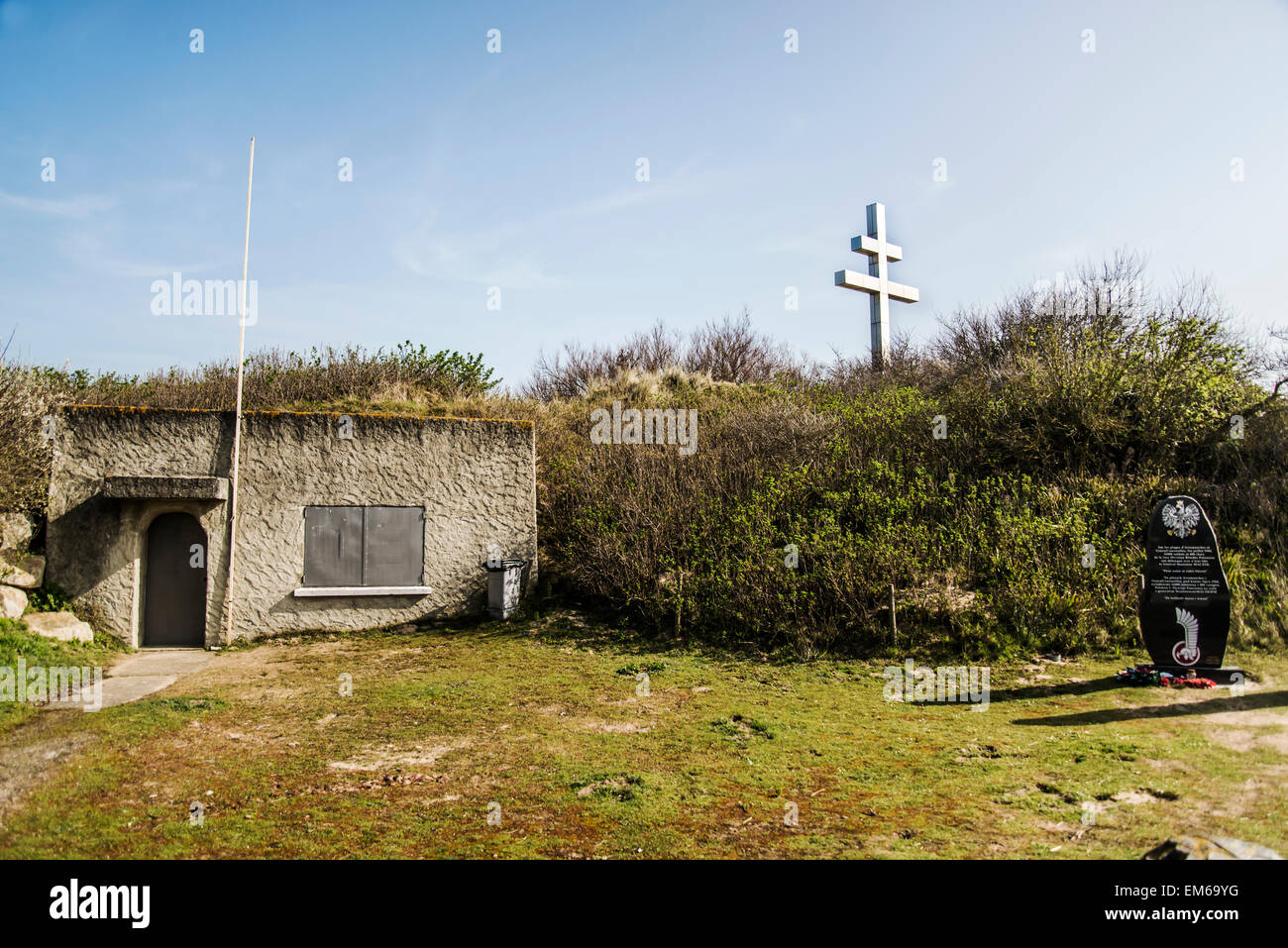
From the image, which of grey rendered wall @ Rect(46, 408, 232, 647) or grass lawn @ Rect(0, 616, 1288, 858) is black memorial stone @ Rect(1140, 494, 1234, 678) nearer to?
grass lawn @ Rect(0, 616, 1288, 858)

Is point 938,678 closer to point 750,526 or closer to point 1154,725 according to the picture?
point 1154,725

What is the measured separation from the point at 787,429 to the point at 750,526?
3.23 m

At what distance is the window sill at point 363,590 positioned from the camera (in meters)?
12.3

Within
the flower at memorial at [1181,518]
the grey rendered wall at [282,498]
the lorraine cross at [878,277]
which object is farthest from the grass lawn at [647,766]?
the lorraine cross at [878,277]

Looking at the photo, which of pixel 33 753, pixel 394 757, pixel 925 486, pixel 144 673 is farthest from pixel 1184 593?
pixel 144 673

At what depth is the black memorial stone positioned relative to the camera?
8594 millimetres

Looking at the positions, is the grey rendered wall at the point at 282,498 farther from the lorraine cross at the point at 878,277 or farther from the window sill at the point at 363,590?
the lorraine cross at the point at 878,277

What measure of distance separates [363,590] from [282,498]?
1982 millimetres

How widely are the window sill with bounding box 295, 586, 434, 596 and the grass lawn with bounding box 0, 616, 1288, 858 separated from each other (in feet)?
7.70

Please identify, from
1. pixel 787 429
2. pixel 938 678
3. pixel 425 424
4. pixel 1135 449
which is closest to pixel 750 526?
pixel 787 429

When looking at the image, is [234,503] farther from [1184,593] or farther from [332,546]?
[1184,593]

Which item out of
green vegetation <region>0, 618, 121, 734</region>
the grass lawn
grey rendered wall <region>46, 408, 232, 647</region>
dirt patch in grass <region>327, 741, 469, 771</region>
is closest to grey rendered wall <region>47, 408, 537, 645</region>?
grey rendered wall <region>46, 408, 232, 647</region>

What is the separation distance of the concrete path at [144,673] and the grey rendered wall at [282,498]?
21.9 inches

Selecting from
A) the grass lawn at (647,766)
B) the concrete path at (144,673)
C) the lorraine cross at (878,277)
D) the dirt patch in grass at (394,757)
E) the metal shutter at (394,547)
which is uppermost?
the lorraine cross at (878,277)
